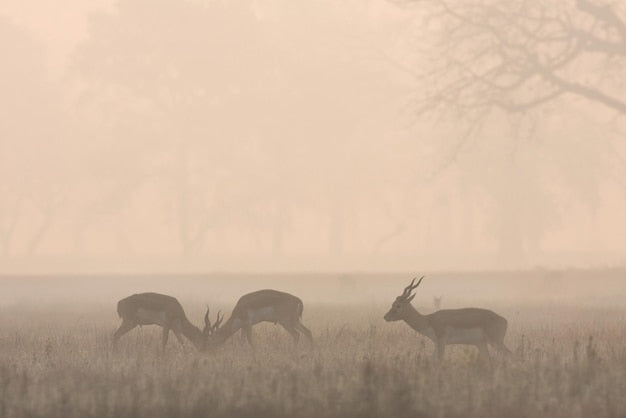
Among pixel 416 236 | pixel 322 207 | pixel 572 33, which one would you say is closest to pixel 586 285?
pixel 572 33

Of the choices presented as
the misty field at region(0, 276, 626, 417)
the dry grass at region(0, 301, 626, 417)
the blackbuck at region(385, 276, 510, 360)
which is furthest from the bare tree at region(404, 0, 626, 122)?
the blackbuck at region(385, 276, 510, 360)

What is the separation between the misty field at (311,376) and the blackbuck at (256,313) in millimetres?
258

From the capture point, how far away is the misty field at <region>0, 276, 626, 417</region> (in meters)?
11.8

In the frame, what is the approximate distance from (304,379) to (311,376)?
46 centimetres

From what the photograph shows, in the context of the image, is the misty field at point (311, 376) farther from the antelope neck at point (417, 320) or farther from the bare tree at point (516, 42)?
the bare tree at point (516, 42)

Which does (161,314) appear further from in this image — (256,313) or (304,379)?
(304,379)

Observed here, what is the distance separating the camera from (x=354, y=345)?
18.1 meters

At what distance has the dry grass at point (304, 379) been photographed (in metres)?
11.8

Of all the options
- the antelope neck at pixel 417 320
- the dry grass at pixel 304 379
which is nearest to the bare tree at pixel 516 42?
the dry grass at pixel 304 379

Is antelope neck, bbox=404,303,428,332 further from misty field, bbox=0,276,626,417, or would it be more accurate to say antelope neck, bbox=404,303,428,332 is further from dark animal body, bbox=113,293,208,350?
dark animal body, bbox=113,293,208,350

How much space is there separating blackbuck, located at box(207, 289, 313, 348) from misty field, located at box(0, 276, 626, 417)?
258 millimetres

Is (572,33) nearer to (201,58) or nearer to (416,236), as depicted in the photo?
(201,58)

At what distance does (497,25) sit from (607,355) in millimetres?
19936

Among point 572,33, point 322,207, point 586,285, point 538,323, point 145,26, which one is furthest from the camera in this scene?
point 322,207
